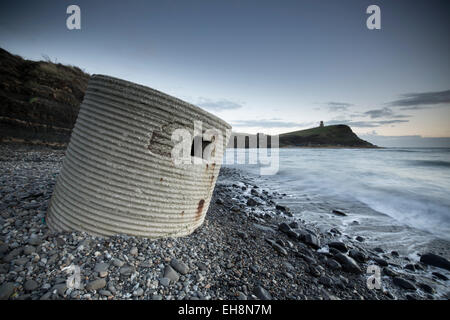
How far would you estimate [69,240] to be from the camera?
240 centimetres

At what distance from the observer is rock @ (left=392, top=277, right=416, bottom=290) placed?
3.24m

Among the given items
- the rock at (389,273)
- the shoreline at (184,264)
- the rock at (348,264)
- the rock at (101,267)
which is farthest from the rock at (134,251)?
the rock at (389,273)

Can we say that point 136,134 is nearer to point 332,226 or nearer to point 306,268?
point 306,268

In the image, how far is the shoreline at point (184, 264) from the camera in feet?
6.58

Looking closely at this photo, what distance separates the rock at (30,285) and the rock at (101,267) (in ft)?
1.59

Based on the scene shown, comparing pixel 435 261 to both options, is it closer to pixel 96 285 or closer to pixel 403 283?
pixel 403 283

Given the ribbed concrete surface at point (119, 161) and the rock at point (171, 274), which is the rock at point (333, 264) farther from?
the ribbed concrete surface at point (119, 161)

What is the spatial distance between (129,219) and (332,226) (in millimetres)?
5695

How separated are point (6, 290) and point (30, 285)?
168 millimetres

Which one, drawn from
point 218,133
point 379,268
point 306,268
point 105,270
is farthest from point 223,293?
point 379,268

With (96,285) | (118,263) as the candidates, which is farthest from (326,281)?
(96,285)

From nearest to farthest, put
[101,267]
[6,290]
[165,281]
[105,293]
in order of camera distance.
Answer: [6,290], [105,293], [101,267], [165,281]

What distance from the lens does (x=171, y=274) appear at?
2.37 meters

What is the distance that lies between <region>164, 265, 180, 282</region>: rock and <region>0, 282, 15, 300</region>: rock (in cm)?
140
